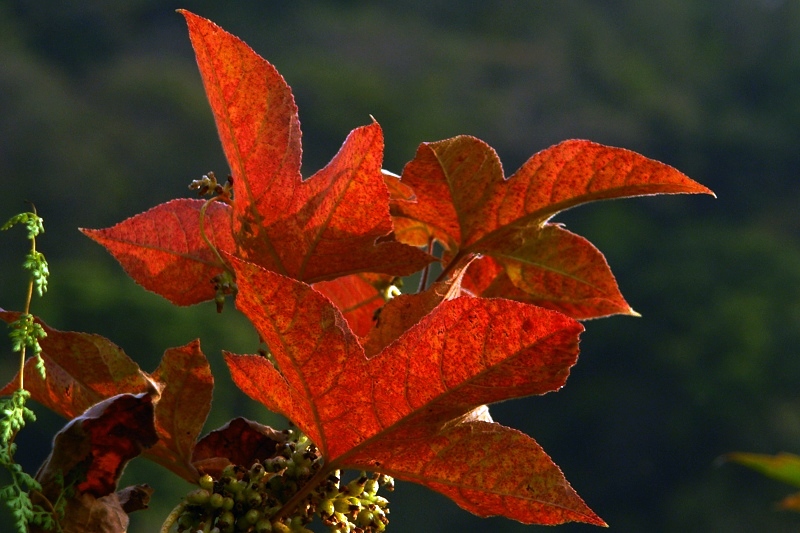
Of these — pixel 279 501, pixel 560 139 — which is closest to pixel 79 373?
pixel 279 501

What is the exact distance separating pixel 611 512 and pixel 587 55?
11.3 metres

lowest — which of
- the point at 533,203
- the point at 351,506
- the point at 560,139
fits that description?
the point at 560,139

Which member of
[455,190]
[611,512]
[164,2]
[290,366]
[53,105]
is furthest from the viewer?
[164,2]

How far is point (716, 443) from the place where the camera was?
19.5m

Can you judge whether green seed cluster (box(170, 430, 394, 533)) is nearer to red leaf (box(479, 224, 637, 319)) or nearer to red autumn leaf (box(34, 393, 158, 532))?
red autumn leaf (box(34, 393, 158, 532))

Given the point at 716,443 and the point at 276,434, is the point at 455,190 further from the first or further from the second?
the point at 716,443

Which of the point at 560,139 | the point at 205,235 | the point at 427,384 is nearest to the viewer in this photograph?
the point at 427,384

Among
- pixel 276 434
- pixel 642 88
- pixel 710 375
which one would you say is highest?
pixel 276 434

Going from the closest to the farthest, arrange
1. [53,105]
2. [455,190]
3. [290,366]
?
[290,366], [455,190], [53,105]

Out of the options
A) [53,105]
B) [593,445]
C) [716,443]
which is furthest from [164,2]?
[716,443]

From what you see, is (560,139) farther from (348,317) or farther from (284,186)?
(284,186)

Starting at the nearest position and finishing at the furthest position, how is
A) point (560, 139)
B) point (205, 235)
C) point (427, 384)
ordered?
point (427, 384) < point (205, 235) < point (560, 139)

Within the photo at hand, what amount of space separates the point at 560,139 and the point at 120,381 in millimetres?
23050

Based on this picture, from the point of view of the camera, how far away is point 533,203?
55cm
